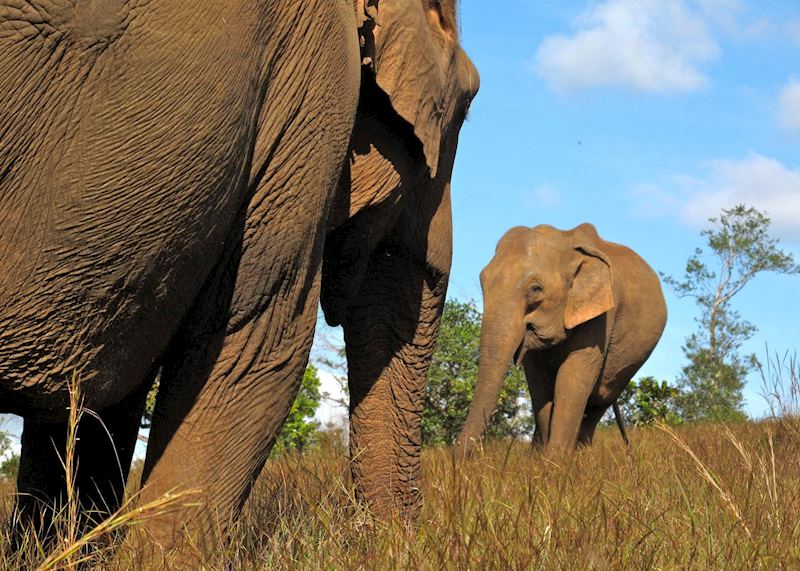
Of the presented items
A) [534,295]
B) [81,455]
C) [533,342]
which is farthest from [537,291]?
[81,455]

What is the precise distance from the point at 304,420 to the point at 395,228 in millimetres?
8133

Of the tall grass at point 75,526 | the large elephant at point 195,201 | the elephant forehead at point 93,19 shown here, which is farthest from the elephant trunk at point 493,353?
the elephant forehead at point 93,19

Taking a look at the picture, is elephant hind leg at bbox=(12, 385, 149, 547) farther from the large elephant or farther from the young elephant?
the young elephant

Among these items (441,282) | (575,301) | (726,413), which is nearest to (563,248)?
(575,301)

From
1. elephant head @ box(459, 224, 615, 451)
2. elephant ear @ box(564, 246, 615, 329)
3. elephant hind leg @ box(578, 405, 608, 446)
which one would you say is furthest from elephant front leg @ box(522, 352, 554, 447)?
elephant hind leg @ box(578, 405, 608, 446)

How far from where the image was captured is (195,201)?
105 inches

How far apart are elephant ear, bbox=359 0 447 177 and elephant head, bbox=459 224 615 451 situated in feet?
18.7

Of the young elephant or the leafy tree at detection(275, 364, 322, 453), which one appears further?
the leafy tree at detection(275, 364, 322, 453)

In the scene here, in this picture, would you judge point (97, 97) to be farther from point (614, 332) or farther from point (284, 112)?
point (614, 332)

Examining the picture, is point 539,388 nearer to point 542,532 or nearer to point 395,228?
point 395,228

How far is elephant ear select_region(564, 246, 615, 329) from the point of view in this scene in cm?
1025

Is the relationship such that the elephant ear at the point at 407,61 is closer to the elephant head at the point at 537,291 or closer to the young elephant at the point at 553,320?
the young elephant at the point at 553,320

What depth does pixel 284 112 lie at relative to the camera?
3.01 meters

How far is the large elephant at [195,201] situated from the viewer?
97.0 inches
